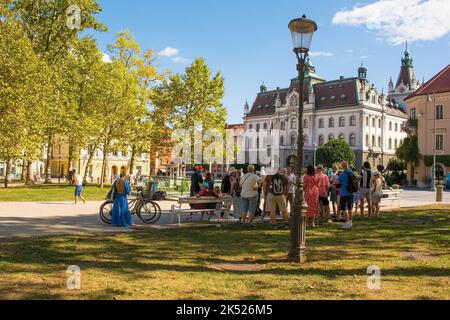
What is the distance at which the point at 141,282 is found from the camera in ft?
22.3

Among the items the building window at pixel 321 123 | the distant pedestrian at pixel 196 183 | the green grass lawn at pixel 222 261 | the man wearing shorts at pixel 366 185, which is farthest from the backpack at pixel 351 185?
the building window at pixel 321 123

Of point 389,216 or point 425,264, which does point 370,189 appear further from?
point 425,264

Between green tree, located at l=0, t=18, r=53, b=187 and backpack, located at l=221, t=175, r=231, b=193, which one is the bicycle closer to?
backpack, located at l=221, t=175, r=231, b=193

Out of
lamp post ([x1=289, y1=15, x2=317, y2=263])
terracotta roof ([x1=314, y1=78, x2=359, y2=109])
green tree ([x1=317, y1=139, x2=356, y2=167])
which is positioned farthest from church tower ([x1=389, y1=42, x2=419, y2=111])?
lamp post ([x1=289, y1=15, x2=317, y2=263])

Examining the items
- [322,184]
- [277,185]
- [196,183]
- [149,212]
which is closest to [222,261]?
[277,185]

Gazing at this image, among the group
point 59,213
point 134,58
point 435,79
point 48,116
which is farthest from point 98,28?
point 435,79

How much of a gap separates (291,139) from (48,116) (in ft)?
241

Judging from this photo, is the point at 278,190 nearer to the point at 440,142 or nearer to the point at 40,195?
the point at 40,195

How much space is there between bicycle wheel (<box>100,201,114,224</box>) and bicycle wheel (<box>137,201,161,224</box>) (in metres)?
0.93

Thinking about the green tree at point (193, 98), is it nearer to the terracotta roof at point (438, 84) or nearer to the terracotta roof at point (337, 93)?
the terracotta roof at point (438, 84)

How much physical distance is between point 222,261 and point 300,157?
256 cm

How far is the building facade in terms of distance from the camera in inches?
2245

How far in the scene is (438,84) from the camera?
5912cm

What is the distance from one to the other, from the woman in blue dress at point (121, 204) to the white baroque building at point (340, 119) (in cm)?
7749
